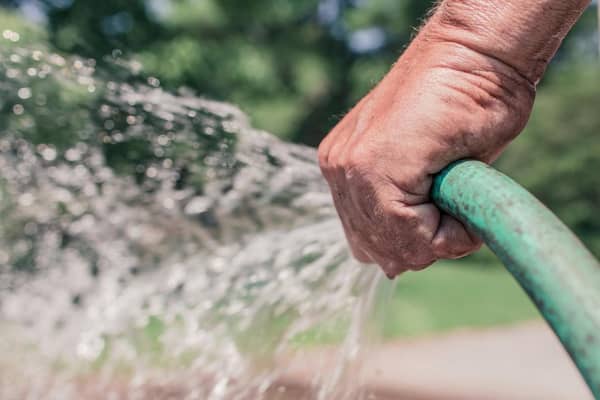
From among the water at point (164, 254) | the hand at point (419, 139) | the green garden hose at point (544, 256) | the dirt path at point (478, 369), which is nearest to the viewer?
the green garden hose at point (544, 256)

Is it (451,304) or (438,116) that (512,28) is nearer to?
(438,116)

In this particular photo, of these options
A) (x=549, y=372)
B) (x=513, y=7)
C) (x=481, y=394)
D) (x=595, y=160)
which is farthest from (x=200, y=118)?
(x=595, y=160)

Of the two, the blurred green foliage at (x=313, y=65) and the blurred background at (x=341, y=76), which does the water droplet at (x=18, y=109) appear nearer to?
the blurred background at (x=341, y=76)

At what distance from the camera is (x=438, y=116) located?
1.29 m

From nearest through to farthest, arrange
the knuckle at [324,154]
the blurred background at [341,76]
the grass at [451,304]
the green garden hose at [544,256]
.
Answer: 1. the green garden hose at [544,256]
2. the knuckle at [324,154]
3. the grass at [451,304]
4. the blurred background at [341,76]

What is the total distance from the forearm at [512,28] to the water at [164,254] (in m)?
0.75

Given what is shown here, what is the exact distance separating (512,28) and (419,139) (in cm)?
20

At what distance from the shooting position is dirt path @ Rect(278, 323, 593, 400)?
25.3 feet

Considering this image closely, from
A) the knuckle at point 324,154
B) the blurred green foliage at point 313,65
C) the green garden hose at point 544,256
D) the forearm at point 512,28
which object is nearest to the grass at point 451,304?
→ the blurred green foliage at point 313,65

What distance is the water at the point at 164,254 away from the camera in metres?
2.46

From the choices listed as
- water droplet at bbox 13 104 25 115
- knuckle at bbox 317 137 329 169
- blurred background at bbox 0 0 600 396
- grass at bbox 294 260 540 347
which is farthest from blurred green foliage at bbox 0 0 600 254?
knuckle at bbox 317 137 329 169

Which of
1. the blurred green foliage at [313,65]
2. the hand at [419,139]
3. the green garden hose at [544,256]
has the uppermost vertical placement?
the green garden hose at [544,256]


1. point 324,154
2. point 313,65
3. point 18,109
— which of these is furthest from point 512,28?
point 313,65

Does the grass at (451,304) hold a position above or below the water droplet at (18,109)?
below
